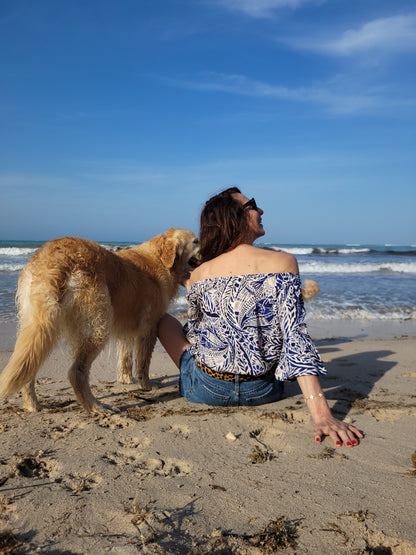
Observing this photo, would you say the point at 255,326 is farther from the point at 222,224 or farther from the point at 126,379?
the point at 126,379

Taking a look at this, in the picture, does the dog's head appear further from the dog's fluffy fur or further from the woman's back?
the woman's back

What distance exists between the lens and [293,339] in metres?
2.85

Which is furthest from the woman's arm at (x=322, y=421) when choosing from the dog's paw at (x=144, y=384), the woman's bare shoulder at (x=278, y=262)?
the dog's paw at (x=144, y=384)

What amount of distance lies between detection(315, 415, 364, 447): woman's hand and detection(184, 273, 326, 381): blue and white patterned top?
1.03ft

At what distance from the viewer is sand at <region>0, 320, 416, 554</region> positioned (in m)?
1.71

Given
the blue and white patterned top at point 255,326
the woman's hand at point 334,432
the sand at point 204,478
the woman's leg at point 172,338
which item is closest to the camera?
the sand at point 204,478

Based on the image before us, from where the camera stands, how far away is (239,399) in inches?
127

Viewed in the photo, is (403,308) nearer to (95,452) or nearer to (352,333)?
(352,333)

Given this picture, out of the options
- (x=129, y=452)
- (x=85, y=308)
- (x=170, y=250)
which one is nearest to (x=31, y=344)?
(x=85, y=308)

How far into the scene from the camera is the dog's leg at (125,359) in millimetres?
4195

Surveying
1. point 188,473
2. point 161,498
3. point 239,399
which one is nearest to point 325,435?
point 239,399

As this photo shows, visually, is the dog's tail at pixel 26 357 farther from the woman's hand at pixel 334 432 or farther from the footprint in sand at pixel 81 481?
the woman's hand at pixel 334 432

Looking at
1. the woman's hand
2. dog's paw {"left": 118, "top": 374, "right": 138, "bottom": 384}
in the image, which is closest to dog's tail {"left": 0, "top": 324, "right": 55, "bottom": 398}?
dog's paw {"left": 118, "top": 374, "right": 138, "bottom": 384}

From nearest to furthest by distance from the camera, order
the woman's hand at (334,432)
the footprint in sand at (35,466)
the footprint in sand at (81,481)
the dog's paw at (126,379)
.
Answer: the footprint in sand at (81,481), the footprint in sand at (35,466), the woman's hand at (334,432), the dog's paw at (126,379)
